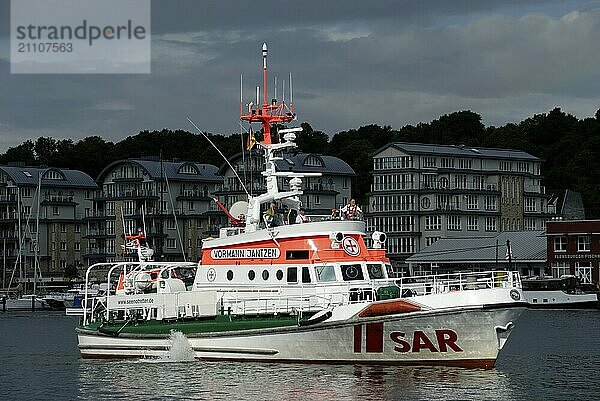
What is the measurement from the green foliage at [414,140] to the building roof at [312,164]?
13610mm

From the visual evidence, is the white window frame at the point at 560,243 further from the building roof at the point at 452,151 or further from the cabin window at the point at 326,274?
the cabin window at the point at 326,274

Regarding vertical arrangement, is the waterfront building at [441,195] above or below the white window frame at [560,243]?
above

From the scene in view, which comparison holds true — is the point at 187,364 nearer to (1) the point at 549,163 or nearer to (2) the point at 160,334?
(2) the point at 160,334

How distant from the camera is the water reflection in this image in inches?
1519

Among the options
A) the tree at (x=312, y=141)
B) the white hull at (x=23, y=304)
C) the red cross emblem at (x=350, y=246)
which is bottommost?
the white hull at (x=23, y=304)

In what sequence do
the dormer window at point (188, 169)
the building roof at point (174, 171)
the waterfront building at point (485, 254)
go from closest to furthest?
1. the waterfront building at point (485, 254)
2. the building roof at point (174, 171)
3. the dormer window at point (188, 169)

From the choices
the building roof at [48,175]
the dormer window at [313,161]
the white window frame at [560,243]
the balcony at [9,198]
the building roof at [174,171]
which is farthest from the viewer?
the building roof at [48,175]

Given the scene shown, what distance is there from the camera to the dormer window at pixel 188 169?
157875mm

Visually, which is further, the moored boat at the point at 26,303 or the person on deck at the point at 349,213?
the moored boat at the point at 26,303

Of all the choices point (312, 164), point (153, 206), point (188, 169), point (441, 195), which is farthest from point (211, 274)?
point (188, 169)

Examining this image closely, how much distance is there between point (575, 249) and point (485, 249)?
11.5 meters

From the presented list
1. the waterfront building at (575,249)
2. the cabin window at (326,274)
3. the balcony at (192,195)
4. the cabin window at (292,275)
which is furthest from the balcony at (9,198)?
the cabin window at (326,274)

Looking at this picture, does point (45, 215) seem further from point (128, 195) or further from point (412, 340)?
point (412, 340)

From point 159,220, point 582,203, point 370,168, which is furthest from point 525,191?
point 159,220
